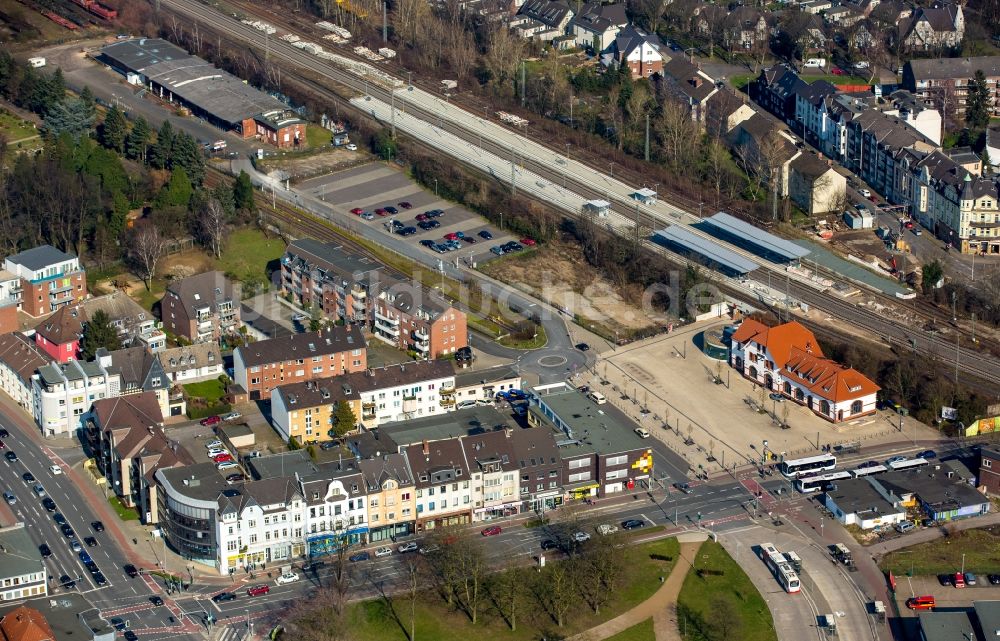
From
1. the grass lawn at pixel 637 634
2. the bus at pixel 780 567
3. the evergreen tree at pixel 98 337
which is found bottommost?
the grass lawn at pixel 637 634

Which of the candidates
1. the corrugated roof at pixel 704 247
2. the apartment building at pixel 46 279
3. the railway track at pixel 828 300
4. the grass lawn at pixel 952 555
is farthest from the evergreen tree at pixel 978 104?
the apartment building at pixel 46 279

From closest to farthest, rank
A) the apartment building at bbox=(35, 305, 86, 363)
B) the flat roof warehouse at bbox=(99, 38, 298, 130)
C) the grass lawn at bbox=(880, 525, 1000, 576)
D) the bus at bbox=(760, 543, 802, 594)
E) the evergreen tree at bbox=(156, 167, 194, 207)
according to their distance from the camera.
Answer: the bus at bbox=(760, 543, 802, 594), the grass lawn at bbox=(880, 525, 1000, 576), the apartment building at bbox=(35, 305, 86, 363), the evergreen tree at bbox=(156, 167, 194, 207), the flat roof warehouse at bbox=(99, 38, 298, 130)

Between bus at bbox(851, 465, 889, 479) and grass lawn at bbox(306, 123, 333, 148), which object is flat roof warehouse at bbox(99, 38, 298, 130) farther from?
bus at bbox(851, 465, 889, 479)

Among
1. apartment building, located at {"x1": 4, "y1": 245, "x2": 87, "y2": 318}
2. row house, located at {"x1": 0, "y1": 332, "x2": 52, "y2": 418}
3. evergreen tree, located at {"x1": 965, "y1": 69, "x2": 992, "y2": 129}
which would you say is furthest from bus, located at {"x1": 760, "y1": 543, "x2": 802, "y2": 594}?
evergreen tree, located at {"x1": 965, "y1": 69, "x2": 992, "y2": 129}

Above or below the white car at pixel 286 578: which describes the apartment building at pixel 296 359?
above

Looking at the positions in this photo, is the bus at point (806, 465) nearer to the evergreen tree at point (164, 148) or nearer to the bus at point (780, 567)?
the bus at point (780, 567)

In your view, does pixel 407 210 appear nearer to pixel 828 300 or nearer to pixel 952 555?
pixel 828 300

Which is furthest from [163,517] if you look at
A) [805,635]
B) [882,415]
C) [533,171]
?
[533,171]

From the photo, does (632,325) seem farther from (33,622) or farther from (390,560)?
(33,622)
